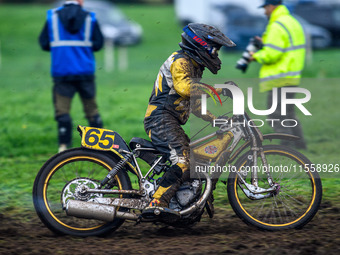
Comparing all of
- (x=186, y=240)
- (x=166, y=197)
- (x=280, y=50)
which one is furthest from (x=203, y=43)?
(x=280, y=50)

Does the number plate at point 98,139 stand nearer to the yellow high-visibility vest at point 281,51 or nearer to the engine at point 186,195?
the engine at point 186,195

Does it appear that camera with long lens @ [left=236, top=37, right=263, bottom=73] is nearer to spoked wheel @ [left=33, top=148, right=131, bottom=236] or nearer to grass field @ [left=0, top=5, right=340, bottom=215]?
grass field @ [left=0, top=5, right=340, bottom=215]

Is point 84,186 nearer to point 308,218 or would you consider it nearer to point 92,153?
point 92,153

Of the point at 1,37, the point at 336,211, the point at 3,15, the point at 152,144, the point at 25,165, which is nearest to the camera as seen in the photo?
the point at 152,144

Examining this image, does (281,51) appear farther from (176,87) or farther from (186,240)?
(186,240)

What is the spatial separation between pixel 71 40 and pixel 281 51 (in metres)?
2.93

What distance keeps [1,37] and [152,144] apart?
25.1m

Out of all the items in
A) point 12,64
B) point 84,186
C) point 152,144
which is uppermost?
point 152,144

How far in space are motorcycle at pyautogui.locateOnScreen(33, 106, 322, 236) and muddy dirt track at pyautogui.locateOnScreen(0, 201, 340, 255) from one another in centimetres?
14

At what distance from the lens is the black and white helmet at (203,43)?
5.42 m

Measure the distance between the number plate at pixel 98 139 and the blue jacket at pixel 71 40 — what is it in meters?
3.28

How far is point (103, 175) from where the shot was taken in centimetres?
584

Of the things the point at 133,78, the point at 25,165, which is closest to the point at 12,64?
the point at 133,78

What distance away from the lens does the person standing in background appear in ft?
28.7
